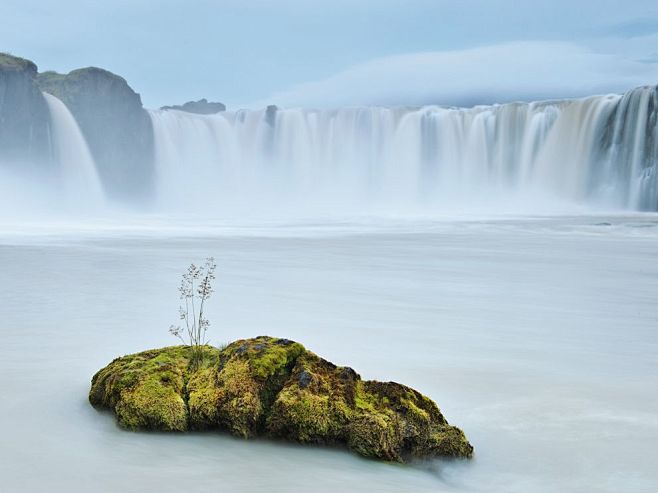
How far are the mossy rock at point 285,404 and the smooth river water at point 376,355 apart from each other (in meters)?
0.12

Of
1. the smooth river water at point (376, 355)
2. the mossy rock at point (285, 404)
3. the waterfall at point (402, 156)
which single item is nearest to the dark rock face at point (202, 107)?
the waterfall at point (402, 156)

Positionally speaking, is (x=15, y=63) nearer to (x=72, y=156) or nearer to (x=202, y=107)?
(x=72, y=156)

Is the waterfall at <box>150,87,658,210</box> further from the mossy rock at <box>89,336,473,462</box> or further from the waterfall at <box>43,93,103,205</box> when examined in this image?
the mossy rock at <box>89,336,473,462</box>

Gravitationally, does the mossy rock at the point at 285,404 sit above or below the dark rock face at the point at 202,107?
below

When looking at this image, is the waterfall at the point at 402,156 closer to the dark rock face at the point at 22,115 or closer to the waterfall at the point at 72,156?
the waterfall at the point at 72,156

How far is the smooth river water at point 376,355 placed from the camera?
15.4 feet

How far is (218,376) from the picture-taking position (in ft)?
17.6

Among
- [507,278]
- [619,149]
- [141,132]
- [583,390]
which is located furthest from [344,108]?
[583,390]

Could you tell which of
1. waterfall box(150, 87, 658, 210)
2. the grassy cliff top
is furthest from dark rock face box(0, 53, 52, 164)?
waterfall box(150, 87, 658, 210)

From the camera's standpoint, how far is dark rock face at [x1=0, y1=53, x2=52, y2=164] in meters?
50.1

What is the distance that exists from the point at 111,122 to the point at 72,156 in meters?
7.07

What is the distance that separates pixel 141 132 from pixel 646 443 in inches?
2340

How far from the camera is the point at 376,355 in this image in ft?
25.7

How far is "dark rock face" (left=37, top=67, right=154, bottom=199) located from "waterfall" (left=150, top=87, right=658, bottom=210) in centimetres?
177
